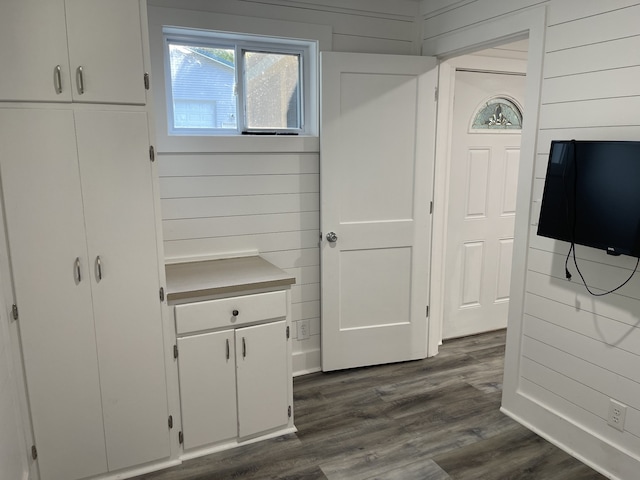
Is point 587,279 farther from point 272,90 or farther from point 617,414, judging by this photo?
point 272,90

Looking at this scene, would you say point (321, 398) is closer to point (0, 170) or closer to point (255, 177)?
point (255, 177)

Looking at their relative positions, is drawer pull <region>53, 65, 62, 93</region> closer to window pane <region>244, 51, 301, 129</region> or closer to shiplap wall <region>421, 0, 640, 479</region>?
window pane <region>244, 51, 301, 129</region>

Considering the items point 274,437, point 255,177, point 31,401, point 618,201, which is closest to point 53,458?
point 31,401

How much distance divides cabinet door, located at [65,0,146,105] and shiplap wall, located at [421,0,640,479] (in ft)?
6.16

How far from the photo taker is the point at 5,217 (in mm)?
1800

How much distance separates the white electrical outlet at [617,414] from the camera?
2.09 metres

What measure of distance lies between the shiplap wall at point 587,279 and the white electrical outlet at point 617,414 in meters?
Result: 0.02

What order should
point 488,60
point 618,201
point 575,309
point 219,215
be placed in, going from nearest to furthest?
1. point 618,201
2. point 575,309
3. point 219,215
4. point 488,60

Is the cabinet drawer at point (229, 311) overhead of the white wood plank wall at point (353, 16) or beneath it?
beneath

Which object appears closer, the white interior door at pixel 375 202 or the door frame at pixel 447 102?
the white interior door at pixel 375 202

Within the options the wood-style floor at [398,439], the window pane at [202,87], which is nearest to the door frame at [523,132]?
the wood-style floor at [398,439]

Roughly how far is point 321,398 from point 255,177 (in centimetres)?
140

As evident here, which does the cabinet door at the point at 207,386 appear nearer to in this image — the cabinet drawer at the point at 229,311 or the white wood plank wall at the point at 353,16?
the cabinet drawer at the point at 229,311

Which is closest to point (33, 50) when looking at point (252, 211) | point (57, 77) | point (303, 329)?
point (57, 77)
